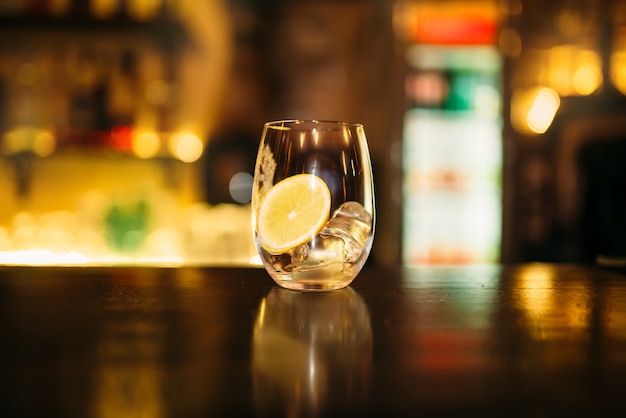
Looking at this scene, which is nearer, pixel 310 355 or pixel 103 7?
pixel 310 355

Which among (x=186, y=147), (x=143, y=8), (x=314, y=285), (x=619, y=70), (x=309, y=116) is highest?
(x=143, y=8)

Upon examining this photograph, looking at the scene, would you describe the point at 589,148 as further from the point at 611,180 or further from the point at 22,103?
the point at 22,103

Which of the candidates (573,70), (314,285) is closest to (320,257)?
(314,285)

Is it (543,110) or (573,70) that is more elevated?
(573,70)

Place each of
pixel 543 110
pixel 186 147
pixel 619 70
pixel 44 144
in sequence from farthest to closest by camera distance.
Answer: pixel 619 70, pixel 543 110, pixel 186 147, pixel 44 144

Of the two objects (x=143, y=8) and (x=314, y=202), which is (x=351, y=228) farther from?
(x=143, y=8)

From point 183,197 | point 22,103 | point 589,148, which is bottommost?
point 183,197

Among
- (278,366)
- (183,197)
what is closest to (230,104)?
(183,197)
